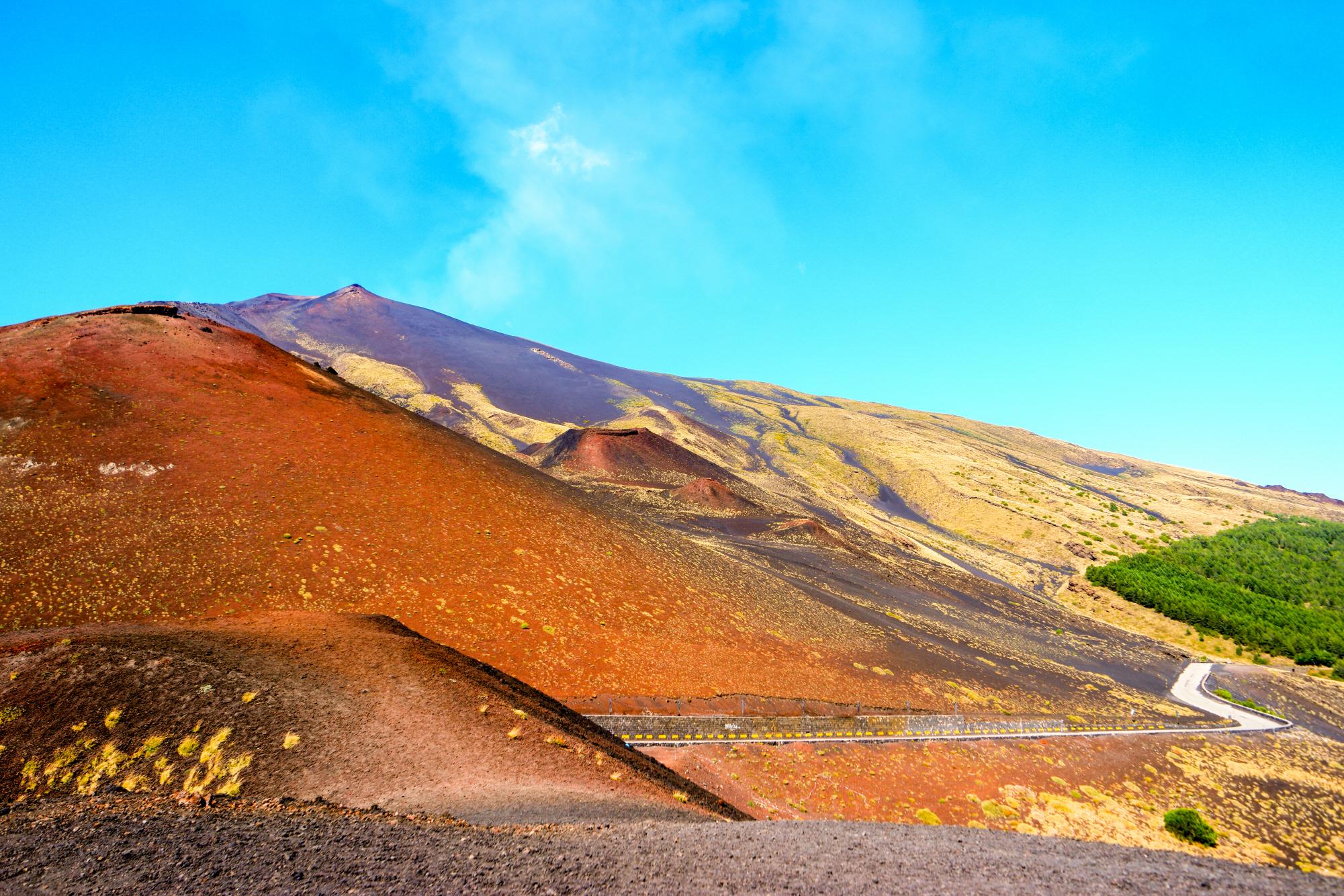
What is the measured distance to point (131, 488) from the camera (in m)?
18.3

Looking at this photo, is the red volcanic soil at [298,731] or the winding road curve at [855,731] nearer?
the red volcanic soil at [298,731]

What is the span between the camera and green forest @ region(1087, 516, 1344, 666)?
4588 cm

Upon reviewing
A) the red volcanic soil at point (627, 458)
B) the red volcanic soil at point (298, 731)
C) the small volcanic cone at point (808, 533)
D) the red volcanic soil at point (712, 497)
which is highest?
the red volcanic soil at point (627, 458)

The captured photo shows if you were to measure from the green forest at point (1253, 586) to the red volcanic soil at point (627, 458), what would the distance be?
46.6 meters

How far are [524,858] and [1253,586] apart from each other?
278 ft

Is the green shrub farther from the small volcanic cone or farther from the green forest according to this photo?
the green forest

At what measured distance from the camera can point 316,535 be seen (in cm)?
1914

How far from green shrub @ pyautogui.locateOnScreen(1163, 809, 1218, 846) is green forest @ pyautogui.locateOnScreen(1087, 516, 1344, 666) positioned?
42.2 meters

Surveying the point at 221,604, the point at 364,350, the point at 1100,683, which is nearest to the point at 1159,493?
the point at 1100,683

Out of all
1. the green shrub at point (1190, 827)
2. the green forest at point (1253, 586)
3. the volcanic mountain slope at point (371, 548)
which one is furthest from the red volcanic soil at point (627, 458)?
the green shrub at point (1190, 827)

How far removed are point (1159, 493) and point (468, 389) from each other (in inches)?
5793

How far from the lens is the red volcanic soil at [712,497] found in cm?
5722

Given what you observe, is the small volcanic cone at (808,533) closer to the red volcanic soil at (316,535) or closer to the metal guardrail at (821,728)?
the red volcanic soil at (316,535)

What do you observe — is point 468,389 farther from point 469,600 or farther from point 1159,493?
point 1159,493
